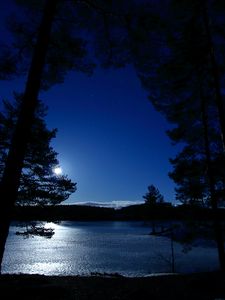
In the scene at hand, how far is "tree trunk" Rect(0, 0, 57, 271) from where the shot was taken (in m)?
5.86

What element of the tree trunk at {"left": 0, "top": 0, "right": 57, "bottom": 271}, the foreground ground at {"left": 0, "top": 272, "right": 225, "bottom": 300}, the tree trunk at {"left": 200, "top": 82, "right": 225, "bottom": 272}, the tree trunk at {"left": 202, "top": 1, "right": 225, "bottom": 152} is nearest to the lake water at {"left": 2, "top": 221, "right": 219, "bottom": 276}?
the tree trunk at {"left": 200, "top": 82, "right": 225, "bottom": 272}

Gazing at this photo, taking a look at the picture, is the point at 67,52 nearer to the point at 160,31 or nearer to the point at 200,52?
the point at 160,31

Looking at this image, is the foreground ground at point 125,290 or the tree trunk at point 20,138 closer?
the tree trunk at point 20,138

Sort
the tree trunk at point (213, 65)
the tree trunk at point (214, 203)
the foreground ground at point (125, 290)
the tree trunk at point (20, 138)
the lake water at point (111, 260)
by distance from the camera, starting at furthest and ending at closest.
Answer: the lake water at point (111, 260) < the tree trunk at point (214, 203) < the tree trunk at point (213, 65) < the foreground ground at point (125, 290) < the tree trunk at point (20, 138)

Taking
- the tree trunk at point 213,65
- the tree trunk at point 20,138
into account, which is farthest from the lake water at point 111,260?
the tree trunk at point 20,138

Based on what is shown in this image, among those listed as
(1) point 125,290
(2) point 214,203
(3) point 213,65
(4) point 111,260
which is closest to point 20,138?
(1) point 125,290

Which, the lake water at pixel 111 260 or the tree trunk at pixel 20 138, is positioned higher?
the tree trunk at pixel 20 138

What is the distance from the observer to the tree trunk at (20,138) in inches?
231

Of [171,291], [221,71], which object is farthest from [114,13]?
[171,291]

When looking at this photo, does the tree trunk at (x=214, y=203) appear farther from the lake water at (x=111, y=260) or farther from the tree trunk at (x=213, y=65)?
the lake water at (x=111, y=260)

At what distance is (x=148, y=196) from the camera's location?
86438 millimetres

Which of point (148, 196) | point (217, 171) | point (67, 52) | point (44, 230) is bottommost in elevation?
point (44, 230)

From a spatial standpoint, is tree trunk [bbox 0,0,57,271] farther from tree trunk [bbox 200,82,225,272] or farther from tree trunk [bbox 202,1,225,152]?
tree trunk [bbox 200,82,225,272]

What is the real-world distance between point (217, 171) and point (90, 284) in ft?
28.1
